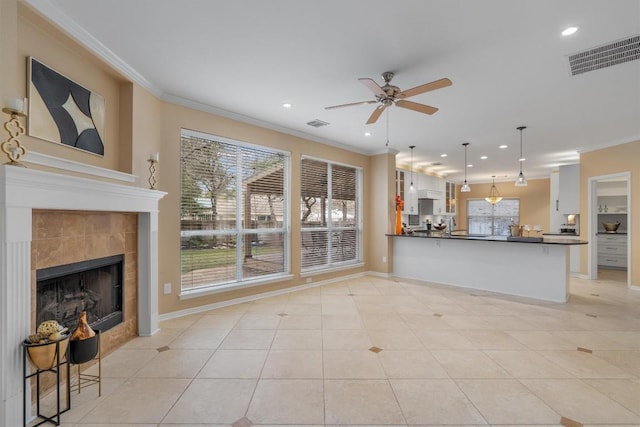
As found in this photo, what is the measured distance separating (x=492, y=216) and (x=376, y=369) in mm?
10523

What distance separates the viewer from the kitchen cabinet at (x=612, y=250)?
7047 mm

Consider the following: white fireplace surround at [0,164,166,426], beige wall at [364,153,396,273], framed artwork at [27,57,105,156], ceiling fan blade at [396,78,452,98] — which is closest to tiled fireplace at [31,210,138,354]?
white fireplace surround at [0,164,166,426]

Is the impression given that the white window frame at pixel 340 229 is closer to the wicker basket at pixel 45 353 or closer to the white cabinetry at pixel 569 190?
the wicker basket at pixel 45 353

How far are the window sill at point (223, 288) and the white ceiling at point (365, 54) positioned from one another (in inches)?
99.0

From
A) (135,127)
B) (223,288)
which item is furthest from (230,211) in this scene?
(135,127)

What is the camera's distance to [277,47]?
98.7 inches

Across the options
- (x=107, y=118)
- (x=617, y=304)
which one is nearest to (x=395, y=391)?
(x=107, y=118)

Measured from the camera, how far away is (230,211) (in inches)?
164

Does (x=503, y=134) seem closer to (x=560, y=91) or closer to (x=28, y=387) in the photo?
(x=560, y=91)

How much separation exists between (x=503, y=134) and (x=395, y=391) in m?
4.81

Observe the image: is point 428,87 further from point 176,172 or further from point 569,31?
point 176,172

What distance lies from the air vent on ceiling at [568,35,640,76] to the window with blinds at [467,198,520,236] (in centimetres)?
889

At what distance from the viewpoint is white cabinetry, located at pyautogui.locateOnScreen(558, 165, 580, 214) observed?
659cm

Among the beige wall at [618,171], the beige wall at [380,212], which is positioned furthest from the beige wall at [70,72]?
the beige wall at [618,171]
